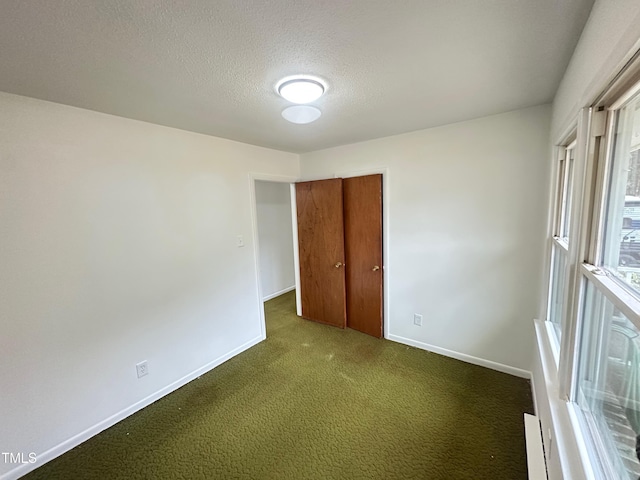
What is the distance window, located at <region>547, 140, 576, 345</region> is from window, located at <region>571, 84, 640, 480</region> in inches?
28.5

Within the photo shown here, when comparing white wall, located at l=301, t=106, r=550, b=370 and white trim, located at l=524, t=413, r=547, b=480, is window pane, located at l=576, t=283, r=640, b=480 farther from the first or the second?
white wall, located at l=301, t=106, r=550, b=370

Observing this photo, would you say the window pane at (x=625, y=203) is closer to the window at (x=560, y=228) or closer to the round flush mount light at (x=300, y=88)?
the window at (x=560, y=228)

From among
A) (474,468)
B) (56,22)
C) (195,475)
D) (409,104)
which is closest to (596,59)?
(409,104)

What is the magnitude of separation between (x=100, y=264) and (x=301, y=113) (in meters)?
1.80

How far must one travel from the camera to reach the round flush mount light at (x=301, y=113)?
181cm

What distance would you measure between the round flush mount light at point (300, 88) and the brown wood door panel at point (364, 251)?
4.88 ft

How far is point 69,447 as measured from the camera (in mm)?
1767

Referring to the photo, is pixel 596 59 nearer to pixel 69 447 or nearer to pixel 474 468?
pixel 474 468

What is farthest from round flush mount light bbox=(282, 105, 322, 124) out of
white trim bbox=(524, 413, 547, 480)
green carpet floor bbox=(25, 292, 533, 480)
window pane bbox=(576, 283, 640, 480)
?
white trim bbox=(524, 413, 547, 480)

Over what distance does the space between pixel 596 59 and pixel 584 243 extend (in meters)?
0.68

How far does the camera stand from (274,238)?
464 centimetres

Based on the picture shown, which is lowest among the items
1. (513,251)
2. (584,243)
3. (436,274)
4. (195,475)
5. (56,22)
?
(195,475)

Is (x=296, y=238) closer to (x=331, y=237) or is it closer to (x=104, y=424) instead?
(x=331, y=237)

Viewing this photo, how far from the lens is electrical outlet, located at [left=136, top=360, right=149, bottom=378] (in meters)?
2.11
